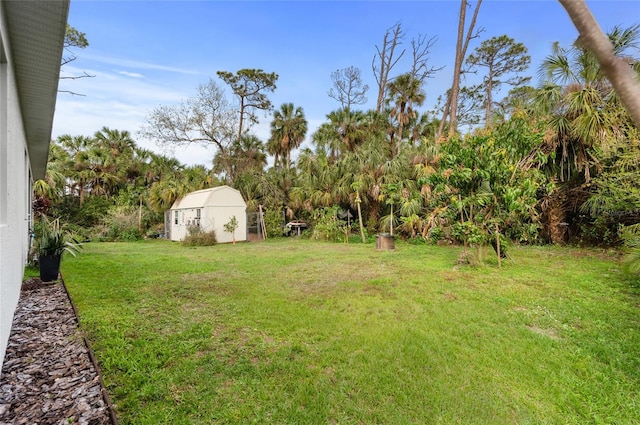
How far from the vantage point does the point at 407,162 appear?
1290cm

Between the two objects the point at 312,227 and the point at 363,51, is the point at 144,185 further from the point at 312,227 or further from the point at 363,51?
the point at 363,51

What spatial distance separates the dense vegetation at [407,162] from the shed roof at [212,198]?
0.64 meters

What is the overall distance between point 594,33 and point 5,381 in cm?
426

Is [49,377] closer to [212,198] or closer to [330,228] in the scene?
[330,228]

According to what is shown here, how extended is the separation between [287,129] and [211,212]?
777 centimetres

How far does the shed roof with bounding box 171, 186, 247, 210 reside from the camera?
561 inches

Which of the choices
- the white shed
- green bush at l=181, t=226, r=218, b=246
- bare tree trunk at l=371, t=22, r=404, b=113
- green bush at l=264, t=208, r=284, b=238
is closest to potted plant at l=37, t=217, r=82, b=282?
green bush at l=181, t=226, r=218, b=246

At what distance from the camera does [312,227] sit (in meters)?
15.9

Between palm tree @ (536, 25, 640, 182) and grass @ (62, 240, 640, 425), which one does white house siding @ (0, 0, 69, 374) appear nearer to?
grass @ (62, 240, 640, 425)

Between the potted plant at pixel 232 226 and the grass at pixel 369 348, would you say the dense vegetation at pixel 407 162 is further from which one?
the grass at pixel 369 348

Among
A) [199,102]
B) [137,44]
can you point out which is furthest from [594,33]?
[199,102]

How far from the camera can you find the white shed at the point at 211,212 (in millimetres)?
14211

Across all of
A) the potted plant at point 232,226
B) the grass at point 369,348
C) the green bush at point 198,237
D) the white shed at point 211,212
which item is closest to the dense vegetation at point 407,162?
the white shed at point 211,212

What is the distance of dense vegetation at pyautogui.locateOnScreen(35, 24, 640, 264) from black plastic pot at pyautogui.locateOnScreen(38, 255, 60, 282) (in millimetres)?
4745
